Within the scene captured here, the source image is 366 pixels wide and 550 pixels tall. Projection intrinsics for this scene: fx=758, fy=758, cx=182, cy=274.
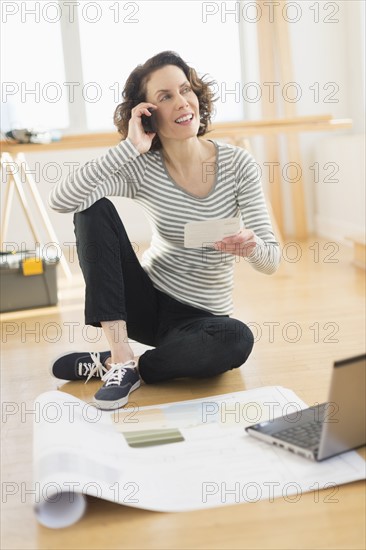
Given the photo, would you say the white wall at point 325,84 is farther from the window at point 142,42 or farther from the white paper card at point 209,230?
the white paper card at point 209,230

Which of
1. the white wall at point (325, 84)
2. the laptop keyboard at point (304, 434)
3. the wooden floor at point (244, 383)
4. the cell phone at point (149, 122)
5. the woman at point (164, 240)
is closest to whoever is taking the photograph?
the wooden floor at point (244, 383)

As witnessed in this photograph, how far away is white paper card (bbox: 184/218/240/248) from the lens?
1958mm

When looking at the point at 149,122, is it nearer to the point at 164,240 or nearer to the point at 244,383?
the point at 164,240

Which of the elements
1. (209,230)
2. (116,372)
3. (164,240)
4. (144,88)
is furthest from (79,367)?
(144,88)

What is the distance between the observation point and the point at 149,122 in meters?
2.09

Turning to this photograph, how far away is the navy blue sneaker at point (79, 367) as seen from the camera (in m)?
2.11

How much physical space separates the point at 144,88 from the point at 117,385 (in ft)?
2.73

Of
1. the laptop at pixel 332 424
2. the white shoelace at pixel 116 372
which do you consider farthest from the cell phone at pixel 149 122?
the laptop at pixel 332 424

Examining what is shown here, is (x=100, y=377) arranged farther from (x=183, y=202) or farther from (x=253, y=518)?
(x=253, y=518)

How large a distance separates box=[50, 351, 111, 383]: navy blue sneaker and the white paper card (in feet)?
1.39

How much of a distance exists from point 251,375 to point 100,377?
16.7 inches

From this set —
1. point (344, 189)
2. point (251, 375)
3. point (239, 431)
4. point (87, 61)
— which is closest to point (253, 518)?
point (239, 431)

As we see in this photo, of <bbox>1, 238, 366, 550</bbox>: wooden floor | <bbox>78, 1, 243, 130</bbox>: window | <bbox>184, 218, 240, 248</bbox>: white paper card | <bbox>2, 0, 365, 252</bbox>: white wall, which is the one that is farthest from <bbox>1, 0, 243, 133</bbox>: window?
<bbox>184, 218, 240, 248</bbox>: white paper card

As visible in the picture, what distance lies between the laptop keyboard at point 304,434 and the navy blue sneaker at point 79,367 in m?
0.72
